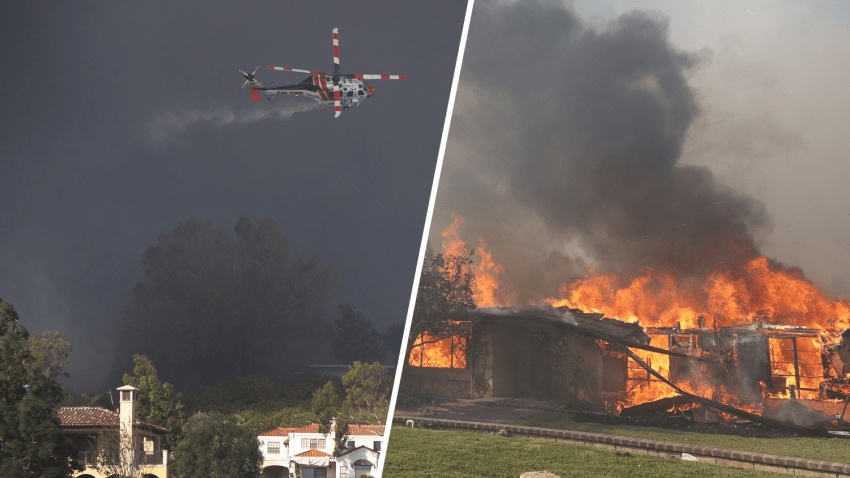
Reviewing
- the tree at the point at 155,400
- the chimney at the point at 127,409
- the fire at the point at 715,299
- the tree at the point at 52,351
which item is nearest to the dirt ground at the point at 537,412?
the fire at the point at 715,299

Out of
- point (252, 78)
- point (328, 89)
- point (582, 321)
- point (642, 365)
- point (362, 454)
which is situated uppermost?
point (252, 78)

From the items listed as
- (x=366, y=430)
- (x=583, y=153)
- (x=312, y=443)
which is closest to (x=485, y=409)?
(x=366, y=430)

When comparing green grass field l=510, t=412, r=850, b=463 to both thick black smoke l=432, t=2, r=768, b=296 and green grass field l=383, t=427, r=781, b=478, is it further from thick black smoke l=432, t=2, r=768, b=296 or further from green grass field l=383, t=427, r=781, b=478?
thick black smoke l=432, t=2, r=768, b=296

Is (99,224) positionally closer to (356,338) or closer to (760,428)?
A: (356,338)

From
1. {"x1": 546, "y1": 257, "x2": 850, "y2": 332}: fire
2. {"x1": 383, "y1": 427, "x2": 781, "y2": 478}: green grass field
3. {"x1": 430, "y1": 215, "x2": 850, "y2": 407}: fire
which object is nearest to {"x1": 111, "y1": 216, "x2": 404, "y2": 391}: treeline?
{"x1": 383, "y1": 427, "x2": 781, "y2": 478}: green grass field

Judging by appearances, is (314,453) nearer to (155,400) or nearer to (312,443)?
(312,443)

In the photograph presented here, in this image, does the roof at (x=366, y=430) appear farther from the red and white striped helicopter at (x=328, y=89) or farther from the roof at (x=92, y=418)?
the red and white striped helicopter at (x=328, y=89)
